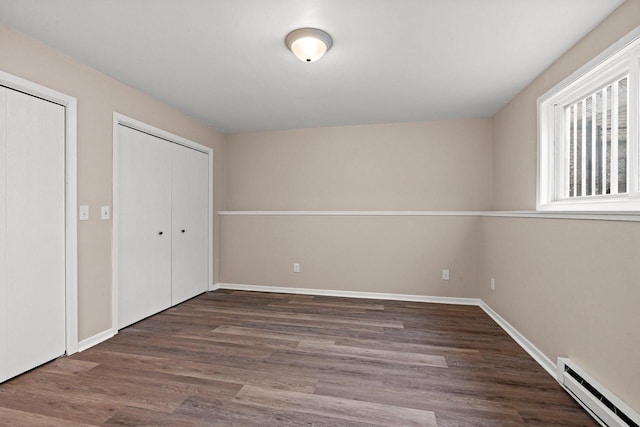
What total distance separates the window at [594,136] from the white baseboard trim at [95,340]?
3.85m

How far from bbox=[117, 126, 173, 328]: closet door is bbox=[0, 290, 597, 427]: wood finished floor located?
0.31 metres

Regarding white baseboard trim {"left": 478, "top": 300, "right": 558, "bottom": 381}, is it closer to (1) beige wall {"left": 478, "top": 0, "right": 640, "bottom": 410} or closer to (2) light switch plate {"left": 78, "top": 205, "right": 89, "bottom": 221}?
(1) beige wall {"left": 478, "top": 0, "right": 640, "bottom": 410}

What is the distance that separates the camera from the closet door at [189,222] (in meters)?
3.69

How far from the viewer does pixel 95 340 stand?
2.61 m

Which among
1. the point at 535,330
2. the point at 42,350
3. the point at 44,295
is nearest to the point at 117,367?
the point at 42,350

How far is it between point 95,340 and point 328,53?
295 cm

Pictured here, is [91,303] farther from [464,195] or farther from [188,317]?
[464,195]

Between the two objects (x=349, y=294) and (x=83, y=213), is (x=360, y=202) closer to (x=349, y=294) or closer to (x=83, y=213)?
(x=349, y=294)

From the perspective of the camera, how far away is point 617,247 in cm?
162

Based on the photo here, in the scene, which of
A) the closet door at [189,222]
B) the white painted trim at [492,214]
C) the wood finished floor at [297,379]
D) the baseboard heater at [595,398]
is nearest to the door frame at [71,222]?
the wood finished floor at [297,379]

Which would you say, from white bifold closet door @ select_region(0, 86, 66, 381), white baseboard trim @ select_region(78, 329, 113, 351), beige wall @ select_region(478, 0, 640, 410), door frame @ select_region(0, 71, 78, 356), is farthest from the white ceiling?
white baseboard trim @ select_region(78, 329, 113, 351)

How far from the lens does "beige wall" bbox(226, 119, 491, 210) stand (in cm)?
392

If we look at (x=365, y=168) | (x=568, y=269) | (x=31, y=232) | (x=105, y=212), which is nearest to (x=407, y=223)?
(x=365, y=168)

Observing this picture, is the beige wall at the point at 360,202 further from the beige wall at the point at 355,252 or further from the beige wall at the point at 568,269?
the beige wall at the point at 568,269
